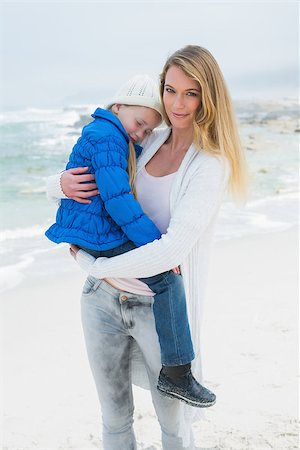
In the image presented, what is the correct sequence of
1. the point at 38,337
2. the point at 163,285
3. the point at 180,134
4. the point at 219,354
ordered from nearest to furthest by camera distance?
the point at 163,285, the point at 180,134, the point at 219,354, the point at 38,337

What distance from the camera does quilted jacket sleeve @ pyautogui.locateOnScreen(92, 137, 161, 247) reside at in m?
2.04

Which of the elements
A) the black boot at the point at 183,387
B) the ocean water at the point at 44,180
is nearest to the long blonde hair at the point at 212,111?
the black boot at the point at 183,387

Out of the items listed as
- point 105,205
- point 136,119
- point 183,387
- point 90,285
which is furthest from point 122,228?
point 183,387

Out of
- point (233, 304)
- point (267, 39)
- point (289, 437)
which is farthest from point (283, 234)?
point (267, 39)

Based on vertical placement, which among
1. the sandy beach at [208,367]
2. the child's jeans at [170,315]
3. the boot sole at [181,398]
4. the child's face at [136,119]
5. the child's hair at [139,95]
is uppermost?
the child's hair at [139,95]

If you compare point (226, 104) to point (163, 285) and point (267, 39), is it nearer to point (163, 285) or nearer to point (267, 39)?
point (163, 285)

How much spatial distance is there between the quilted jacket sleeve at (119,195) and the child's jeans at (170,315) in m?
0.11

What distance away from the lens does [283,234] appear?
6.73 m

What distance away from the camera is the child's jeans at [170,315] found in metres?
2.09

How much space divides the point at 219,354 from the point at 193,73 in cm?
232

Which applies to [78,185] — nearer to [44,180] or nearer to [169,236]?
[169,236]

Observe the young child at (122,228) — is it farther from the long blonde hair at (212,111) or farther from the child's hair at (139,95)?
the long blonde hair at (212,111)

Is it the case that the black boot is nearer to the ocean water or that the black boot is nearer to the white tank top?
the white tank top

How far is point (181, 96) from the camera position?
84.6 inches
